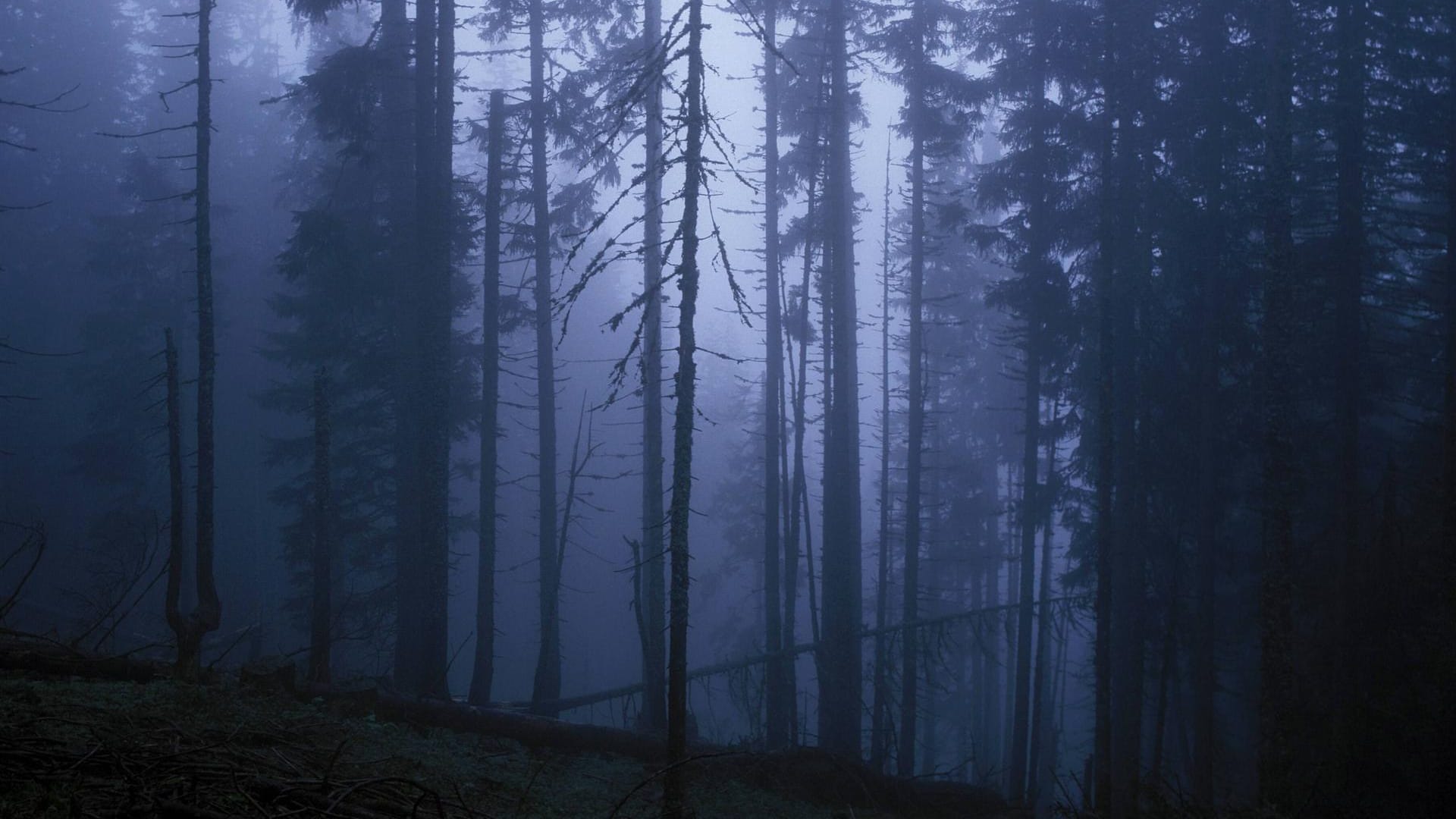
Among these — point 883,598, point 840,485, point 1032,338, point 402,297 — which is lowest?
point 883,598

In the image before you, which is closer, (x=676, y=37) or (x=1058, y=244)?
(x=676, y=37)

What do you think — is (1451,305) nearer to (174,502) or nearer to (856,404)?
(856,404)

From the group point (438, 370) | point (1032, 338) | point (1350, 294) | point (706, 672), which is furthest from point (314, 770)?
point (1350, 294)

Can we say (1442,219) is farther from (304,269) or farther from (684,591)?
(304,269)

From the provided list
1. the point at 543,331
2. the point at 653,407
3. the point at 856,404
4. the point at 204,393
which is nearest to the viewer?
the point at 204,393

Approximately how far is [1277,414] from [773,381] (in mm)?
9210

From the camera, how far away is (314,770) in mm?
6359

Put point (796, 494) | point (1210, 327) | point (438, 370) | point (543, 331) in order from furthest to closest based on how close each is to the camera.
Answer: point (543, 331)
point (796, 494)
point (1210, 327)
point (438, 370)

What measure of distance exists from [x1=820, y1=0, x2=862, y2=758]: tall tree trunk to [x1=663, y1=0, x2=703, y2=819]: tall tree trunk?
209 inches

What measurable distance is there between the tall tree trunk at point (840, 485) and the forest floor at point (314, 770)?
218 centimetres

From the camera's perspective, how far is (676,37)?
881 centimetres

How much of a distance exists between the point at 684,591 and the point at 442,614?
5512 millimetres

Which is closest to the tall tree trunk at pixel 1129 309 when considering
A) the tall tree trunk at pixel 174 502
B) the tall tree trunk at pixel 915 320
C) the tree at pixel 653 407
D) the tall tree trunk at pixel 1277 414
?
the tall tree trunk at pixel 1277 414

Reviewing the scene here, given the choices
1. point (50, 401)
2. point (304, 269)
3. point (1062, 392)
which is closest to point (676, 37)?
point (304, 269)
